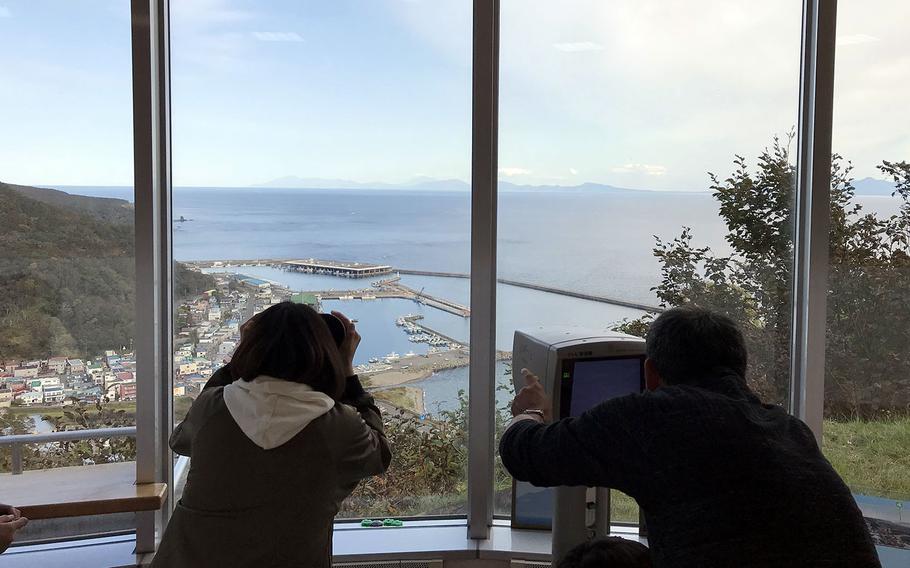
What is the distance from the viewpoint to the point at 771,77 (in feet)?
9.91

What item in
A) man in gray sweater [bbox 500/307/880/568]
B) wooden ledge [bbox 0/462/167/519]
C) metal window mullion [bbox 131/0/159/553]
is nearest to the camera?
man in gray sweater [bbox 500/307/880/568]

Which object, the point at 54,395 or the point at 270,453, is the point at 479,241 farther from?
the point at 54,395

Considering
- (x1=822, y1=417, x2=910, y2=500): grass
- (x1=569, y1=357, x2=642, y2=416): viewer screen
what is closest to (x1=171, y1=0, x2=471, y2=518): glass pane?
(x1=569, y1=357, x2=642, y2=416): viewer screen

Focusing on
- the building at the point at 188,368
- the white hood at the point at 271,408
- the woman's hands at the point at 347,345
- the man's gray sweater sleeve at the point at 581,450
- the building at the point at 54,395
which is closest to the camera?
the man's gray sweater sleeve at the point at 581,450

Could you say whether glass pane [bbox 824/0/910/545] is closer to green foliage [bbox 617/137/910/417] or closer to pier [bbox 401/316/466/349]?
green foliage [bbox 617/137/910/417]

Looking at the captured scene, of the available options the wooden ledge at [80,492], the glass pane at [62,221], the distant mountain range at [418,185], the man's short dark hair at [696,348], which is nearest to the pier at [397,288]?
the distant mountain range at [418,185]

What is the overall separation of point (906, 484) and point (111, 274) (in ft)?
10.7

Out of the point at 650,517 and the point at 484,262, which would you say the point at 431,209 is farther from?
the point at 650,517

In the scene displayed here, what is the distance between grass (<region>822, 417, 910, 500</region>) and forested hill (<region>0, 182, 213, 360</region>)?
2.85 meters

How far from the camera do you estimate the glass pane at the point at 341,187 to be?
2.94 m

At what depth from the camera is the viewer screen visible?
212 centimetres

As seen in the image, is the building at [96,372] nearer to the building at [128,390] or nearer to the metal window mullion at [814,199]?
the building at [128,390]

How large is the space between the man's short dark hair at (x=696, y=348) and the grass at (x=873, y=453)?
1.76 m

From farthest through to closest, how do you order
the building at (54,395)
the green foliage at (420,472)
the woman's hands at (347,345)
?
the green foliage at (420,472) → the building at (54,395) → the woman's hands at (347,345)
